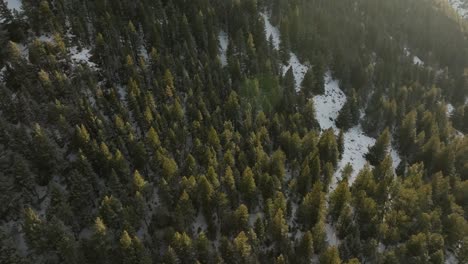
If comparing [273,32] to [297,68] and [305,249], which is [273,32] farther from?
[305,249]

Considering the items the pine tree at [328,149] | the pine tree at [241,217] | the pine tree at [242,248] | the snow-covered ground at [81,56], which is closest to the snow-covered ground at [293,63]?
the pine tree at [328,149]

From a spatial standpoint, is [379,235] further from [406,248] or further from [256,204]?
[256,204]

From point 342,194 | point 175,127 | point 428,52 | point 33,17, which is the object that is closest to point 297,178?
point 342,194

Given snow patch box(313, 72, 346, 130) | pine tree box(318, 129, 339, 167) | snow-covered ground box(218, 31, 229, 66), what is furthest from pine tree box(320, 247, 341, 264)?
snow-covered ground box(218, 31, 229, 66)

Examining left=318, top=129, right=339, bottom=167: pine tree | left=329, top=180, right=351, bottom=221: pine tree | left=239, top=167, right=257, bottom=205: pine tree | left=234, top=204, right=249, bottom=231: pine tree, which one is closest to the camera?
left=234, top=204, right=249, bottom=231: pine tree

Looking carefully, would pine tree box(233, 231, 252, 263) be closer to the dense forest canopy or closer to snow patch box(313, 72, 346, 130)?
the dense forest canopy

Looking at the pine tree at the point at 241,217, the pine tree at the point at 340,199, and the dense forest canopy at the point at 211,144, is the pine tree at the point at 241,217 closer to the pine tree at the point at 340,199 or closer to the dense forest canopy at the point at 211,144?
the dense forest canopy at the point at 211,144
